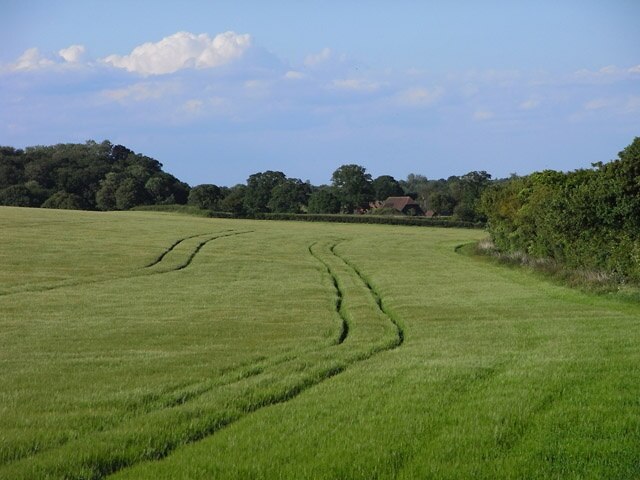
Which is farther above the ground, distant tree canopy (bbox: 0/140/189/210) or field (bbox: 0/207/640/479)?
distant tree canopy (bbox: 0/140/189/210)

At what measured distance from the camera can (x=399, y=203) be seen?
158 m

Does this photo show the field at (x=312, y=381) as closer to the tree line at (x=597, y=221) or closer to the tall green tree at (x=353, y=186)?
the tree line at (x=597, y=221)

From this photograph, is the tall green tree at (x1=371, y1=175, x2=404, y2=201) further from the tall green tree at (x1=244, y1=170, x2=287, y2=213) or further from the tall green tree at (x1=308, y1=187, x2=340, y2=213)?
the tall green tree at (x1=308, y1=187, x2=340, y2=213)

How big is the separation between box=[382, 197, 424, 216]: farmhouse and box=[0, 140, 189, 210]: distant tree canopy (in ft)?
139

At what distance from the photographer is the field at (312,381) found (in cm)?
916

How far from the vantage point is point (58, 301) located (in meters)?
25.5

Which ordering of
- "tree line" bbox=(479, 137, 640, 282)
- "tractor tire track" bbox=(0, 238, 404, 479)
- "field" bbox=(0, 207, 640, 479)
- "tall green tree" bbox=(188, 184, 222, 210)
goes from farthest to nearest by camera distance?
"tall green tree" bbox=(188, 184, 222, 210)
"tree line" bbox=(479, 137, 640, 282)
"field" bbox=(0, 207, 640, 479)
"tractor tire track" bbox=(0, 238, 404, 479)

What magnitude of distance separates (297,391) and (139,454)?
160 inches

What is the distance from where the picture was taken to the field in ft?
30.1

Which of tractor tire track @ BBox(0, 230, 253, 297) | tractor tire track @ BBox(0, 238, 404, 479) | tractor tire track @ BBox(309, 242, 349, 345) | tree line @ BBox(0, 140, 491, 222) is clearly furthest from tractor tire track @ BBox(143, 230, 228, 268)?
tree line @ BBox(0, 140, 491, 222)

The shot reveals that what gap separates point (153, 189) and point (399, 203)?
5206 centimetres

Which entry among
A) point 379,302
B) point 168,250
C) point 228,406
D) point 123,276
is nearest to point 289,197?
point 168,250

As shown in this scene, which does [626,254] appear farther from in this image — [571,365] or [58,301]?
[58,301]

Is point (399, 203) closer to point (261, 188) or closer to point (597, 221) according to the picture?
point (261, 188)
